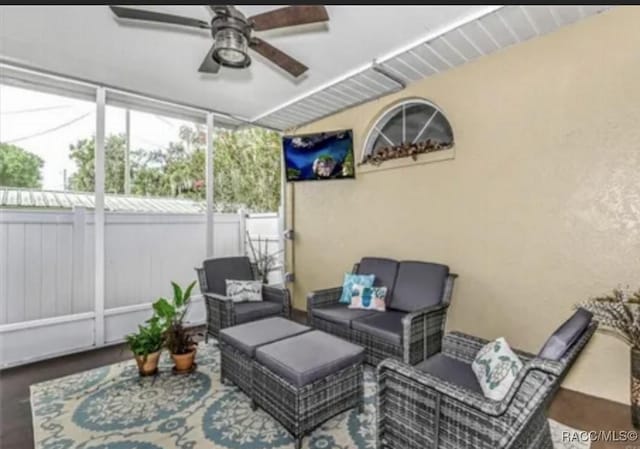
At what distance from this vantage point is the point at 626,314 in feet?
7.34

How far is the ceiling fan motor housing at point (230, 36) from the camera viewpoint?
2.10 meters

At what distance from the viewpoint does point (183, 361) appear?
307 cm

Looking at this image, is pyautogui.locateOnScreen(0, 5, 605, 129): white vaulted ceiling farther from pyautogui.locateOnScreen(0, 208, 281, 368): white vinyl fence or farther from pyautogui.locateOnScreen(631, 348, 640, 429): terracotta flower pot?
pyautogui.locateOnScreen(631, 348, 640, 429): terracotta flower pot

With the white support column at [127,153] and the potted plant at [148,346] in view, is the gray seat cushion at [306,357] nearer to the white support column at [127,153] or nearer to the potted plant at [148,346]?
the potted plant at [148,346]

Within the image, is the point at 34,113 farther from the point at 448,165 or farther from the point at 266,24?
the point at 448,165

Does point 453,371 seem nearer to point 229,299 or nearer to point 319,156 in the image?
point 229,299

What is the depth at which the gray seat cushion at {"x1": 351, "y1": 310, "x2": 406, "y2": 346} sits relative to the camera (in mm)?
2850

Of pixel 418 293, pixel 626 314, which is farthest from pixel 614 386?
pixel 418 293

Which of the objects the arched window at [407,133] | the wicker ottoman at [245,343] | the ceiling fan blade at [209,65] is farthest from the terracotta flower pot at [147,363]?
the arched window at [407,133]

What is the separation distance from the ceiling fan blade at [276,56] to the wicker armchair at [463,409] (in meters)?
2.21

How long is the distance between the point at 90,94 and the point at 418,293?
4387 millimetres

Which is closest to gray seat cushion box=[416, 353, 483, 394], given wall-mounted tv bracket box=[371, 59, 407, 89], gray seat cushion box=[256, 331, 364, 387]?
gray seat cushion box=[256, 331, 364, 387]

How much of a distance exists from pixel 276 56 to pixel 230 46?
41cm

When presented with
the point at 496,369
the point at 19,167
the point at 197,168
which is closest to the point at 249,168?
the point at 197,168
